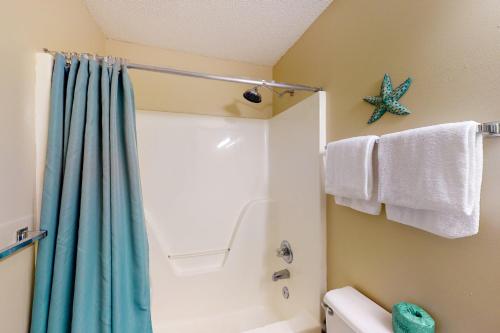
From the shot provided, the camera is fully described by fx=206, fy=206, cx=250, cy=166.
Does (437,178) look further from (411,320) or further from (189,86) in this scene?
(189,86)

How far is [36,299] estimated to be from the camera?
79 centimetres

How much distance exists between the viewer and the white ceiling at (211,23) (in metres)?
1.23

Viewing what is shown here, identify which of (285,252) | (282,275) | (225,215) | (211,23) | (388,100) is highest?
(211,23)

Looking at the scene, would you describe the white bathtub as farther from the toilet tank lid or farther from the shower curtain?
the shower curtain

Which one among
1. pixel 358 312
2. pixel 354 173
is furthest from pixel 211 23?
pixel 358 312

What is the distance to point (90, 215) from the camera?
87cm

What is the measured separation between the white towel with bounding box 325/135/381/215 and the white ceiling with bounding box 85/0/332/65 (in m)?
0.92

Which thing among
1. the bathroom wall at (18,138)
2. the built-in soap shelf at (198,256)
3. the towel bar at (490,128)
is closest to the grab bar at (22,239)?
the bathroom wall at (18,138)

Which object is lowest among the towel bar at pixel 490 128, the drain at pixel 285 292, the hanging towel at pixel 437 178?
the drain at pixel 285 292

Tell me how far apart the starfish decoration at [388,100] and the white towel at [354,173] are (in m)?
0.13

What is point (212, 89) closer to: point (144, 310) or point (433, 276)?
point (144, 310)

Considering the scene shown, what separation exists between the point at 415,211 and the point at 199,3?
150cm

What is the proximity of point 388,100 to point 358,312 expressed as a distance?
34.5 inches

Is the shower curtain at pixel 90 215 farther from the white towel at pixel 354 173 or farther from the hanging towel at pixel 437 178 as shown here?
the hanging towel at pixel 437 178
